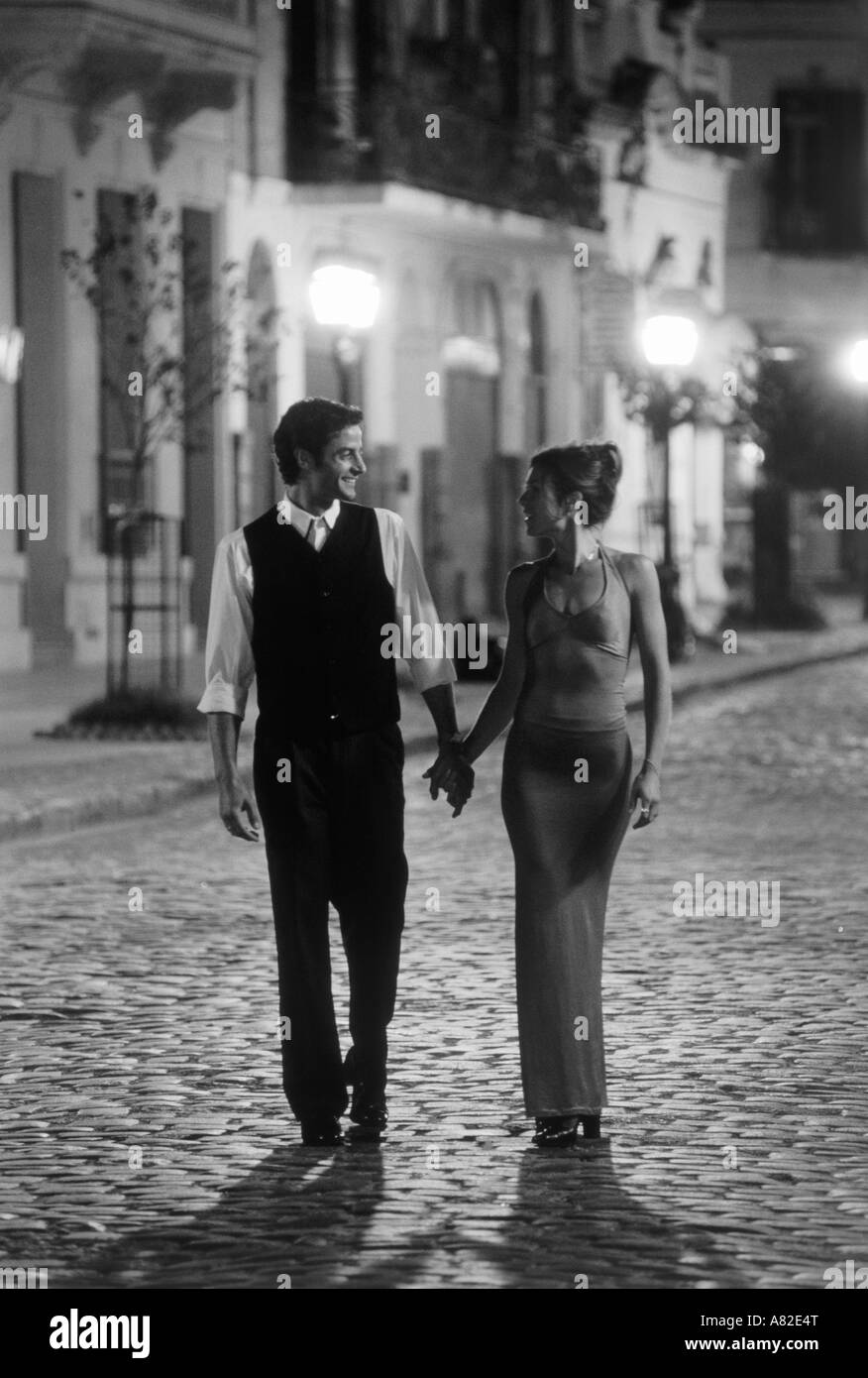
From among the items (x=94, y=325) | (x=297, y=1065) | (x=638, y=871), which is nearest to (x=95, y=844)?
(x=638, y=871)

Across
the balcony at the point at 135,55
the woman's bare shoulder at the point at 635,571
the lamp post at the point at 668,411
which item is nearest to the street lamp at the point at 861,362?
the lamp post at the point at 668,411

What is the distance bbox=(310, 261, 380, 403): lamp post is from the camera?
2461 cm

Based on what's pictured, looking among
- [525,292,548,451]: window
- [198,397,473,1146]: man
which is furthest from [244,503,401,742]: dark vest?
[525,292,548,451]: window

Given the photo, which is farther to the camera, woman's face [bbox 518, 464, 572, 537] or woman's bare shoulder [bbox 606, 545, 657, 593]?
woman's bare shoulder [bbox 606, 545, 657, 593]

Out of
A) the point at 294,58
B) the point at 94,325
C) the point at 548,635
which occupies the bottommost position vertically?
the point at 548,635

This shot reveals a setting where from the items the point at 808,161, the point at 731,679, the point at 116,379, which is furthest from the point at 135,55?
the point at 808,161

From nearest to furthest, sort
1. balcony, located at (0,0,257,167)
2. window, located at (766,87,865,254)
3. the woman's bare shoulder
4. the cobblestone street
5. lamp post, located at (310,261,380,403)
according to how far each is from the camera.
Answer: the cobblestone street, the woman's bare shoulder, lamp post, located at (310,261,380,403), balcony, located at (0,0,257,167), window, located at (766,87,865,254)

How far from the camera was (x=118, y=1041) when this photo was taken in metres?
9.38

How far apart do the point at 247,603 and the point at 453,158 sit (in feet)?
88.8

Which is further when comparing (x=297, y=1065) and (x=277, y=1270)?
(x=297, y=1065)

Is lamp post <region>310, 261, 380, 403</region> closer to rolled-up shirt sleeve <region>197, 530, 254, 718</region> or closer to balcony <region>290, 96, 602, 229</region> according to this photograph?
balcony <region>290, 96, 602, 229</region>

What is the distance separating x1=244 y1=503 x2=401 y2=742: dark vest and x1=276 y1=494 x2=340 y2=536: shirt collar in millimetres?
23
